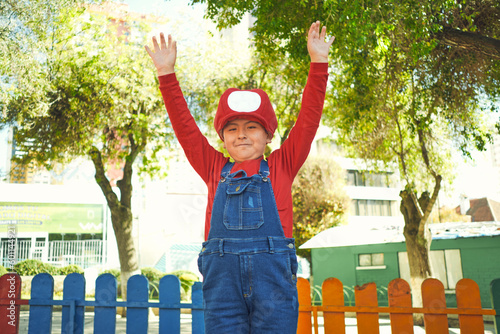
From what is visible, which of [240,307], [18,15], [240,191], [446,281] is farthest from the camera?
[446,281]

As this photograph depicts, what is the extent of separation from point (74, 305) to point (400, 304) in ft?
8.80

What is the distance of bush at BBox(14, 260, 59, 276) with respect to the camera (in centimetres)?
1340

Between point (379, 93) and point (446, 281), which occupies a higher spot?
point (379, 93)

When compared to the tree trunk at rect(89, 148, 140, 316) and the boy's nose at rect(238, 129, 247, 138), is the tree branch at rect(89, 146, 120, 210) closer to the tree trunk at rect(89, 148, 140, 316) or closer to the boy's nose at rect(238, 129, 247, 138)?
the tree trunk at rect(89, 148, 140, 316)

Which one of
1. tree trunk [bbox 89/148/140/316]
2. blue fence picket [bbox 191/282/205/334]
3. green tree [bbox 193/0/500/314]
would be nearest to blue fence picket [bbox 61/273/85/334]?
blue fence picket [bbox 191/282/205/334]

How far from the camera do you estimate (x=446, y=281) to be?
1434 cm

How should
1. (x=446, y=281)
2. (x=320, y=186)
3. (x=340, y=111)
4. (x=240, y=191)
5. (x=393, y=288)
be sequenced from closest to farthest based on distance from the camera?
(x=240, y=191) < (x=393, y=288) < (x=340, y=111) < (x=446, y=281) < (x=320, y=186)

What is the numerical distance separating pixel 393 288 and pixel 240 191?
6.09ft

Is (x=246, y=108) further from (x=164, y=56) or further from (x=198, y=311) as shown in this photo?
(x=198, y=311)

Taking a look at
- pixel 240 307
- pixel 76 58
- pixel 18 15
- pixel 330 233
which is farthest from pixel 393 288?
pixel 330 233

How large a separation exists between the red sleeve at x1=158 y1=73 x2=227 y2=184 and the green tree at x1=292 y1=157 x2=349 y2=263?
58.3 ft

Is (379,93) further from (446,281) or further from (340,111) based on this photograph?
(446,281)

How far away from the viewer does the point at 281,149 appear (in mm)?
2264

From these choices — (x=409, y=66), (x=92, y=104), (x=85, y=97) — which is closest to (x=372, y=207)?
(x=409, y=66)
